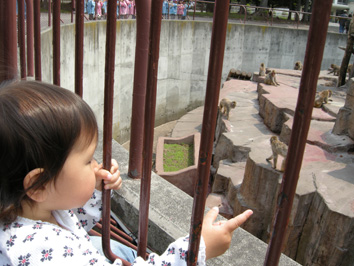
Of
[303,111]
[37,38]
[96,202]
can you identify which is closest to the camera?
[303,111]

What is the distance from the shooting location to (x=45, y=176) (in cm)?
100

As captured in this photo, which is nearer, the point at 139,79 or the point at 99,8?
the point at 139,79

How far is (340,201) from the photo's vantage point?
3.96 meters

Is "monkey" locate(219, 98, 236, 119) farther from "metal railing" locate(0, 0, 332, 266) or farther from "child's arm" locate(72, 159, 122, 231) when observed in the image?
"child's arm" locate(72, 159, 122, 231)

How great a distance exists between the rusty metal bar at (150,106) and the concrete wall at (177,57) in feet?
20.2

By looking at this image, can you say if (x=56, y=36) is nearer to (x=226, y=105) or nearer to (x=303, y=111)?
(x=303, y=111)

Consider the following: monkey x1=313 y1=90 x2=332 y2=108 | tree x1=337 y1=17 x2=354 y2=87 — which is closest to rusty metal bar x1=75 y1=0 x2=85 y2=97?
monkey x1=313 y1=90 x2=332 y2=108

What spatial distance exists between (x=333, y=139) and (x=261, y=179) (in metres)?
1.65

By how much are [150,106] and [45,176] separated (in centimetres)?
37

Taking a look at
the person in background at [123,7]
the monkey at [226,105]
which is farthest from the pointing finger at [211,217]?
the person in background at [123,7]

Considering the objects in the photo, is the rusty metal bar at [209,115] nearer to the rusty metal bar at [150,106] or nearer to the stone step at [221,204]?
the rusty metal bar at [150,106]

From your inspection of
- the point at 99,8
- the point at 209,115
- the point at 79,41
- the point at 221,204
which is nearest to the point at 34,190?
the point at 209,115

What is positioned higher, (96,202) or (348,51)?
(348,51)

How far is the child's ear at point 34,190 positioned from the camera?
981mm
